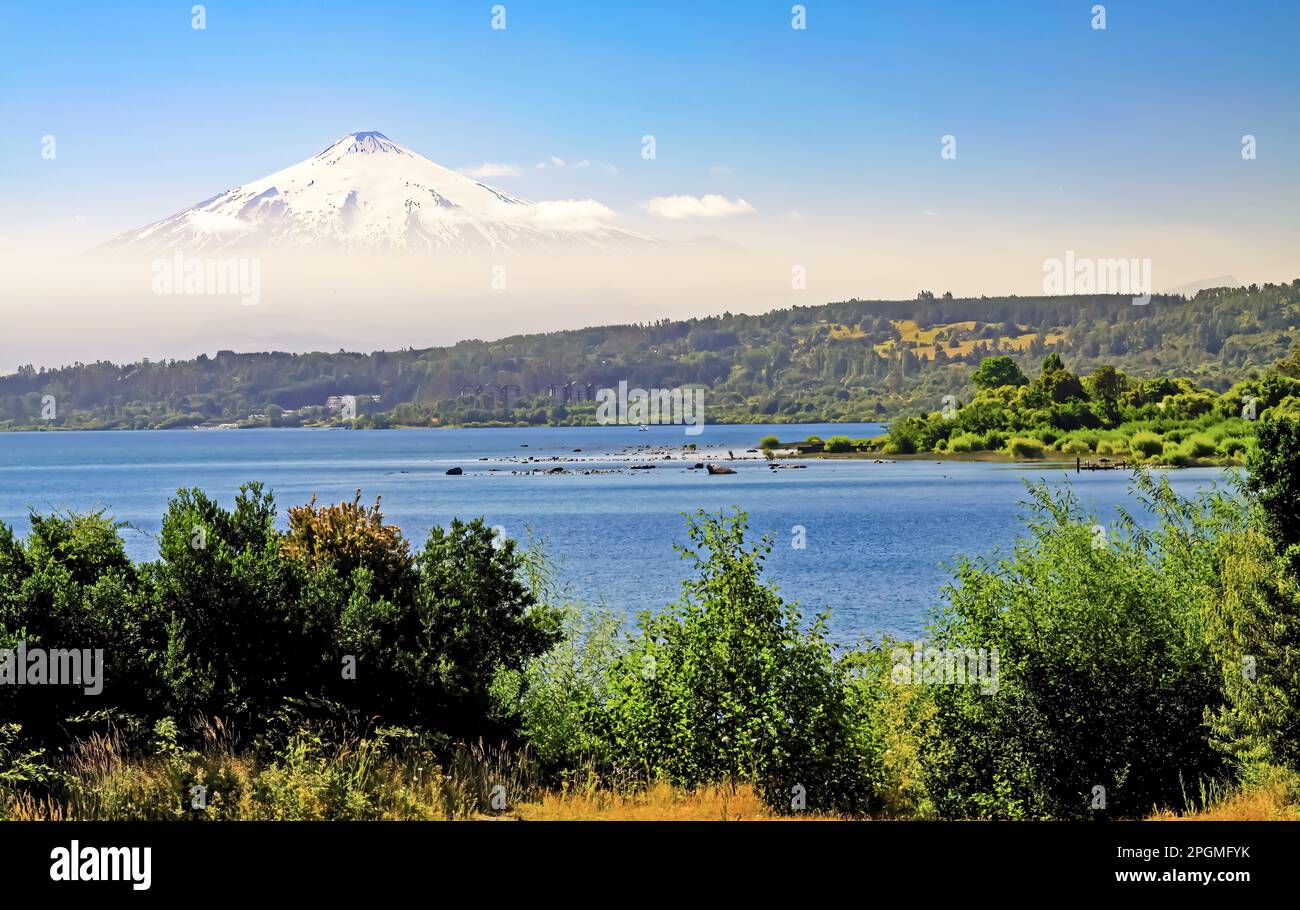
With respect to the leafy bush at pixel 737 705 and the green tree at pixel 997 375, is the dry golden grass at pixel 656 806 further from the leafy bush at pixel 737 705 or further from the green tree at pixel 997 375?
the green tree at pixel 997 375

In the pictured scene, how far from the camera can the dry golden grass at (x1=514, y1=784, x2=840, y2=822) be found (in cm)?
1310

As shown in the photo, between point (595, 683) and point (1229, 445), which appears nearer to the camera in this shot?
point (595, 683)

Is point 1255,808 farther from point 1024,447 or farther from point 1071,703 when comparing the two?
point 1024,447

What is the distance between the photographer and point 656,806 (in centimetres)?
1370

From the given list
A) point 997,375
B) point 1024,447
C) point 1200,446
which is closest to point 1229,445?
point 1200,446

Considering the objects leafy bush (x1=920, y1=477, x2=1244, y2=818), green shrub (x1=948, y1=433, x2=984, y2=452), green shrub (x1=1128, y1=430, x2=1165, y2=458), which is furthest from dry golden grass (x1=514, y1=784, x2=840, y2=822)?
green shrub (x1=948, y1=433, x2=984, y2=452)

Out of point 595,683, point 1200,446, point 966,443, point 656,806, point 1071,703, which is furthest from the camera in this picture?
point 966,443

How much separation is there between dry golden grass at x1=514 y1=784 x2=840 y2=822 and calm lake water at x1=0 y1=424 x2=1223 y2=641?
7.86m

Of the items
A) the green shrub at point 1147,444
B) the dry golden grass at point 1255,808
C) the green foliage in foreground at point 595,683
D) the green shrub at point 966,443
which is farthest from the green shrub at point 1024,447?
the dry golden grass at point 1255,808

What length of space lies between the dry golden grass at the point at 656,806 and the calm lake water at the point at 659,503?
7.86 m

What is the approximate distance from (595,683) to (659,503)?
281 ft

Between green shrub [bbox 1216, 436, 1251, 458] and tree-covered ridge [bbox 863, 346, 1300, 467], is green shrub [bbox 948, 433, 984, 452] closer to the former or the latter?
tree-covered ridge [bbox 863, 346, 1300, 467]
